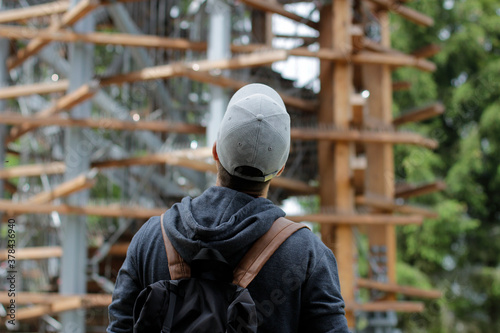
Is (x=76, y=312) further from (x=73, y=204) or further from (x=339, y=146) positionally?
(x=339, y=146)

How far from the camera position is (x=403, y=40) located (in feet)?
56.7

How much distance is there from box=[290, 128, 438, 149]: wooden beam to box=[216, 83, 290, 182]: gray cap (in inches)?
265

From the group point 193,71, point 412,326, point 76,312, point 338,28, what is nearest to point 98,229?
point 76,312

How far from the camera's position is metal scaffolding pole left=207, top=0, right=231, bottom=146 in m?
8.28

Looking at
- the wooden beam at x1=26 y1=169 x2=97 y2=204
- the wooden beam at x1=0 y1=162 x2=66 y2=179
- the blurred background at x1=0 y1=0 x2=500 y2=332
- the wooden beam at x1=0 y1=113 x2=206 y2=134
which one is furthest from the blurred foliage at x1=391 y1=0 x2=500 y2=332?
the wooden beam at x1=26 y1=169 x2=97 y2=204

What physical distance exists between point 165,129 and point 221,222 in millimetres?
6634

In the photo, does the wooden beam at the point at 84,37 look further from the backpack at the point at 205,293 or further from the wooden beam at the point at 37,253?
the backpack at the point at 205,293

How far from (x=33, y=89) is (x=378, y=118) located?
17.1 ft

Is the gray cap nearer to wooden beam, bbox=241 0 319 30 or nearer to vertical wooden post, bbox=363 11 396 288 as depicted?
wooden beam, bbox=241 0 319 30

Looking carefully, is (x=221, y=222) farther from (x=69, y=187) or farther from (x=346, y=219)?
(x=346, y=219)

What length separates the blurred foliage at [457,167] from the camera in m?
15.7

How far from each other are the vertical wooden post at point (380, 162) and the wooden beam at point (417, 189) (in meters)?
0.61

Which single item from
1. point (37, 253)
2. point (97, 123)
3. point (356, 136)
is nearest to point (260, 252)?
point (97, 123)

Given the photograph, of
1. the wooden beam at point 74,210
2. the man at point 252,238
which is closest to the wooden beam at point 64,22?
the wooden beam at point 74,210
